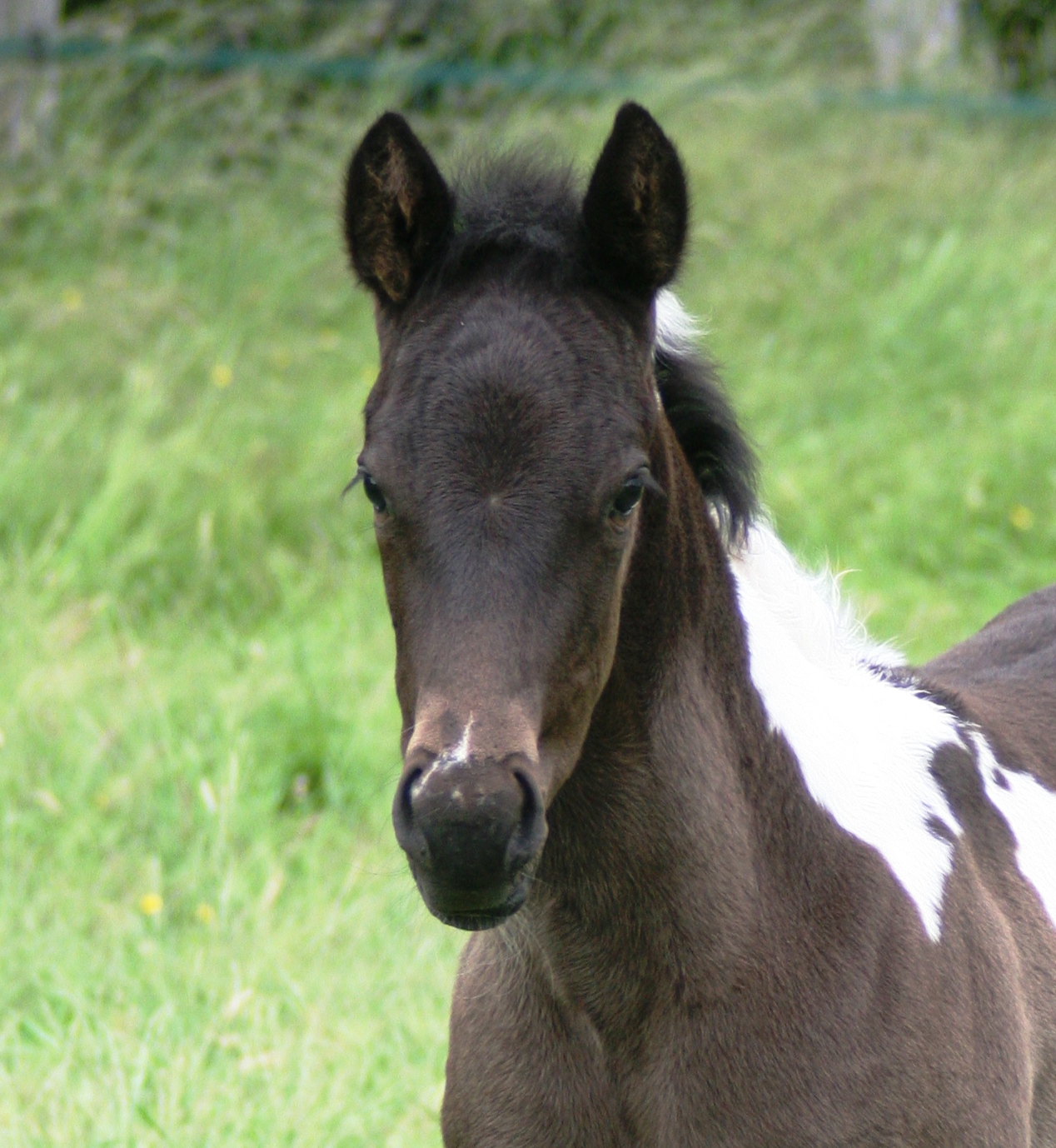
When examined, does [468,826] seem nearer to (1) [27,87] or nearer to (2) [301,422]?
(2) [301,422]

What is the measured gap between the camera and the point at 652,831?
1927 millimetres

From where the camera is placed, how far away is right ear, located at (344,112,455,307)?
1.91 metres

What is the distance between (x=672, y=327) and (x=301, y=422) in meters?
3.99

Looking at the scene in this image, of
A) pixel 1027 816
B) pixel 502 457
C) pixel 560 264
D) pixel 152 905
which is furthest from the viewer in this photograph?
pixel 152 905

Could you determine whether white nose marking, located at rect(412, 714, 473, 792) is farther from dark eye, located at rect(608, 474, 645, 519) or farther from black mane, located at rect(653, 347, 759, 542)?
black mane, located at rect(653, 347, 759, 542)

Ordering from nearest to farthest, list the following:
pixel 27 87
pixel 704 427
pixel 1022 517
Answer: pixel 704 427 < pixel 1022 517 < pixel 27 87

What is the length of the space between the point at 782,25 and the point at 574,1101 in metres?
7.26

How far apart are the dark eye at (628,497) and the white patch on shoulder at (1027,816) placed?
916 mm

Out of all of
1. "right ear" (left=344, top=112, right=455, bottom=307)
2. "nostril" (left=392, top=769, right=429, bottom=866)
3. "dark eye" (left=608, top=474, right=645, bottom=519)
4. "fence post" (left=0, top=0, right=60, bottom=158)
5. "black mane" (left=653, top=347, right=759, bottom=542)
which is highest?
"fence post" (left=0, top=0, right=60, bottom=158)

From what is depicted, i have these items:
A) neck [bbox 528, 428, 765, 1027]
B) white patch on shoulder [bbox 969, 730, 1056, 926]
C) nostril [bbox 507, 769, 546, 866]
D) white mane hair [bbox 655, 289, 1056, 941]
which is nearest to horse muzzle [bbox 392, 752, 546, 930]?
nostril [bbox 507, 769, 546, 866]

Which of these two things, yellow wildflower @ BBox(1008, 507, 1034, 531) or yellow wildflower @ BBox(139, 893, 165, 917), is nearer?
yellow wildflower @ BBox(139, 893, 165, 917)

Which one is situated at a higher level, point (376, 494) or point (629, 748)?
point (376, 494)

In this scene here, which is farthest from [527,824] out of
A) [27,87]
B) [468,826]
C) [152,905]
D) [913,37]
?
[913,37]

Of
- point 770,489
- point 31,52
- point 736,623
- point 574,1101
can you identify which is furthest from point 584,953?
point 31,52
